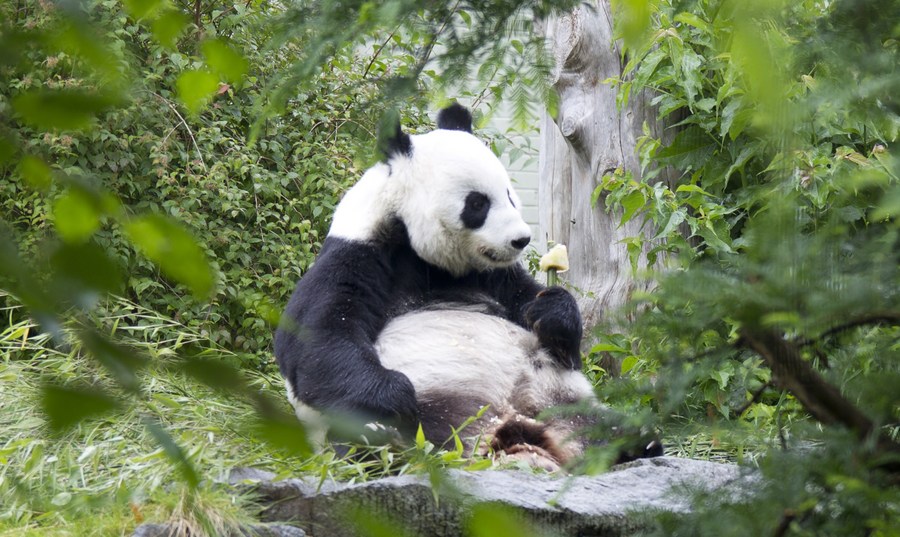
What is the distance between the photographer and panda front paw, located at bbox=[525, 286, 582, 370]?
4082mm

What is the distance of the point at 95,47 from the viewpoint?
0.89 meters

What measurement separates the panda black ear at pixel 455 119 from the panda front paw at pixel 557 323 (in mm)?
919

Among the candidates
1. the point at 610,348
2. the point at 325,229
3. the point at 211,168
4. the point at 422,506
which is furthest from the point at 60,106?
the point at 325,229

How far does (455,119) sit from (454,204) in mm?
647

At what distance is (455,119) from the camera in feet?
15.2

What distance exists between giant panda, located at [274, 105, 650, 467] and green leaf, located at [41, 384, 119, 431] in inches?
115

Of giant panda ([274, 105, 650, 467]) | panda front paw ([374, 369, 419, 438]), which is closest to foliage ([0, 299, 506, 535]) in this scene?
panda front paw ([374, 369, 419, 438])

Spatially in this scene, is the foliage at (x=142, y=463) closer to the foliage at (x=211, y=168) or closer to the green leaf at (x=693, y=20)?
the foliage at (x=211, y=168)

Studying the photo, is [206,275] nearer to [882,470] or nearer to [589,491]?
[882,470]

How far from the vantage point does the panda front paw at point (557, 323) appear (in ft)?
13.4

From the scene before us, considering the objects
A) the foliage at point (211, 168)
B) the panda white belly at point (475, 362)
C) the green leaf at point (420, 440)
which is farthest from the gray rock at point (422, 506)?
the foliage at point (211, 168)

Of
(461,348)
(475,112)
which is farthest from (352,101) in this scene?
(461,348)

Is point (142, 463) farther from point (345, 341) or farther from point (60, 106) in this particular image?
point (60, 106)

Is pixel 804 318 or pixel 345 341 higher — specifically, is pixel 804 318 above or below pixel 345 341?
above
